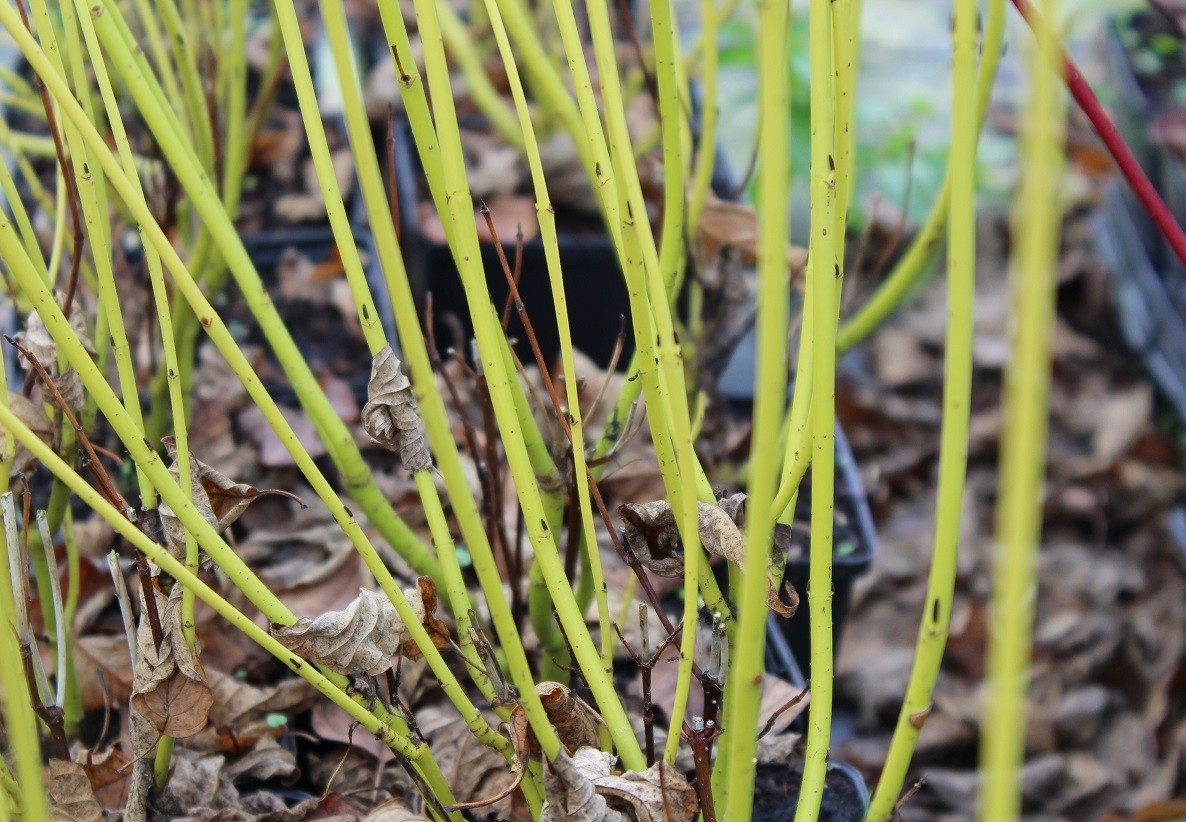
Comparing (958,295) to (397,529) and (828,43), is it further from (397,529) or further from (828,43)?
A: (397,529)

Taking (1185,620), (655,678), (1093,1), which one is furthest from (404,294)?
(1093,1)

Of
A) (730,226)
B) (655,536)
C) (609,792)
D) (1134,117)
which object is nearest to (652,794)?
(609,792)

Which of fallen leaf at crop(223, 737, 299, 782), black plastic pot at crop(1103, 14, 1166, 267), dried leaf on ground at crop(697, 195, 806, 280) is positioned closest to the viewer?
fallen leaf at crop(223, 737, 299, 782)

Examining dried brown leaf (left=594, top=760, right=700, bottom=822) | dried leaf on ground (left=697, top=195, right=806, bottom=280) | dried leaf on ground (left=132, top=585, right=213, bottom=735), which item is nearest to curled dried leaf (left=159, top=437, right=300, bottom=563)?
dried leaf on ground (left=132, top=585, right=213, bottom=735)

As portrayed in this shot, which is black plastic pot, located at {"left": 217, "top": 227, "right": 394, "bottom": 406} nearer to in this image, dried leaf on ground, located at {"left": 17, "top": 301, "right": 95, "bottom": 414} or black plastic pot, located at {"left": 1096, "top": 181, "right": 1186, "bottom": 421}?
dried leaf on ground, located at {"left": 17, "top": 301, "right": 95, "bottom": 414}

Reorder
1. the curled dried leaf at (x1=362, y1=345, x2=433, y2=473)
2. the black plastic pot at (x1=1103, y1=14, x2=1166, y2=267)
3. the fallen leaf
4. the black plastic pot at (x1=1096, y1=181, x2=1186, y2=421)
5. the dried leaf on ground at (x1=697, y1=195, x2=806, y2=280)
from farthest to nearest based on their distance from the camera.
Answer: the black plastic pot at (x1=1103, y1=14, x2=1166, y2=267), the black plastic pot at (x1=1096, y1=181, x2=1186, y2=421), the dried leaf on ground at (x1=697, y1=195, x2=806, y2=280), the fallen leaf, the curled dried leaf at (x1=362, y1=345, x2=433, y2=473)

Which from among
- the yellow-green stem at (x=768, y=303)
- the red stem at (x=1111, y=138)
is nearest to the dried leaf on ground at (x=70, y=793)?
the yellow-green stem at (x=768, y=303)
